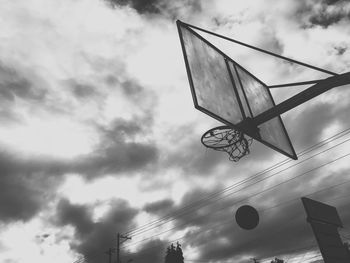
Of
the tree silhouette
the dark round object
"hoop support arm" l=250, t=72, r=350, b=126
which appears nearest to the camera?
"hoop support arm" l=250, t=72, r=350, b=126

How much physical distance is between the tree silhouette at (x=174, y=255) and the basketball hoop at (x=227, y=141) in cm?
4188

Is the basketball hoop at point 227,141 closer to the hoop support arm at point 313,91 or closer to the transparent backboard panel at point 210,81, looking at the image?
the transparent backboard panel at point 210,81

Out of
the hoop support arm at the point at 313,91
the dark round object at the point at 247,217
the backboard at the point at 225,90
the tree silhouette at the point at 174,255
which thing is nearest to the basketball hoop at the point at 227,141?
the backboard at the point at 225,90

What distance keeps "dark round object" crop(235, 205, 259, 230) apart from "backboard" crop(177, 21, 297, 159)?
8.43 ft

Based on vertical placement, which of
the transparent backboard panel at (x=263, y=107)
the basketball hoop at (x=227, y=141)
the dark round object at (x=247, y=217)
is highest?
the transparent backboard panel at (x=263, y=107)

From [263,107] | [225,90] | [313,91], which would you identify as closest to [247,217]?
[263,107]

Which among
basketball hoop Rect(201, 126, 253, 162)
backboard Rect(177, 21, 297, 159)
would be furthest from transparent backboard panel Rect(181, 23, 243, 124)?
basketball hoop Rect(201, 126, 253, 162)

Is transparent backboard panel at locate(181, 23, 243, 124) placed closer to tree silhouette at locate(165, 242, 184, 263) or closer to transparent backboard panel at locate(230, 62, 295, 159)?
transparent backboard panel at locate(230, 62, 295, 159)

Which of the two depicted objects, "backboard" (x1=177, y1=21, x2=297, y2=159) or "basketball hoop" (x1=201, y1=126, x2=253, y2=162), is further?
"basketball hoop" (x1=201, y1=126, x2=253, y2=162)

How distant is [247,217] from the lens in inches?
294

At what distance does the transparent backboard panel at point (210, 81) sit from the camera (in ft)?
13.1

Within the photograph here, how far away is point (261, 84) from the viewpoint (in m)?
5.95

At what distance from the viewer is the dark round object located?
287 inches

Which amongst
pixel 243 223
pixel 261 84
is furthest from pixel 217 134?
pixel 243 223
